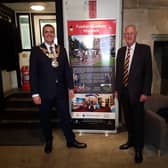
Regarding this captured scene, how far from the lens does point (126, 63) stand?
2.30m

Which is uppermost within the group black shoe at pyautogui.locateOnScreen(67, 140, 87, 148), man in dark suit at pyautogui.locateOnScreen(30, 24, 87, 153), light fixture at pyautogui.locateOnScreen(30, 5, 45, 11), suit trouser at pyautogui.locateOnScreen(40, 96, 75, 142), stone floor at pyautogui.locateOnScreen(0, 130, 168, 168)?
light fixture at pyautogui.locateOnScreen(30, 5, 45, 11)

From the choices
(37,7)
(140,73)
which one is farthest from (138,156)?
(37,7)

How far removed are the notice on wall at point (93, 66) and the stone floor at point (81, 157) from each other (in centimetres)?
44

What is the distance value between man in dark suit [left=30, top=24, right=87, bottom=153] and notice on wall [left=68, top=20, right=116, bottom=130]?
0.37 meters

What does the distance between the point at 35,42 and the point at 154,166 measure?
4.11 metres

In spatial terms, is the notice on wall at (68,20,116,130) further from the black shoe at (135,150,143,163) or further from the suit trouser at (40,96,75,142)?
the black shoe at (135,150,143,163)

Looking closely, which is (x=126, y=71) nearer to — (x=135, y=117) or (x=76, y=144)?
(x=135, y=117)

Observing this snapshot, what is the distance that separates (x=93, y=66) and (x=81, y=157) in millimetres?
1207

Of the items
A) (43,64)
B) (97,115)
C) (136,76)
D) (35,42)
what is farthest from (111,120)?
(35,42)

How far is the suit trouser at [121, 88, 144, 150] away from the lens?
2.25 meters

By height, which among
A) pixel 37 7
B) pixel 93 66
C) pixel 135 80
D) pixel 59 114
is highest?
pixel 37 7

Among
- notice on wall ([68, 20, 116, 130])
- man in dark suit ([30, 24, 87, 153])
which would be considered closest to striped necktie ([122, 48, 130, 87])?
notice on wall ([68, 20, 116, 130])

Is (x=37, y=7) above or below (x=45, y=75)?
above

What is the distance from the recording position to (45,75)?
7.84 ft
